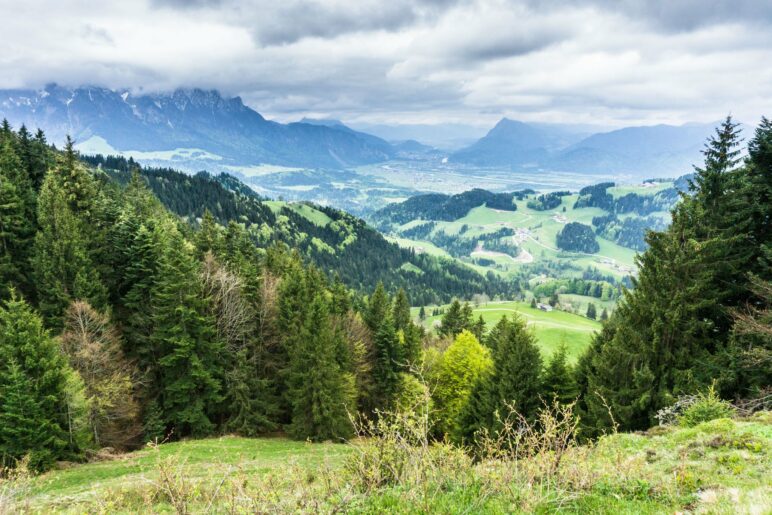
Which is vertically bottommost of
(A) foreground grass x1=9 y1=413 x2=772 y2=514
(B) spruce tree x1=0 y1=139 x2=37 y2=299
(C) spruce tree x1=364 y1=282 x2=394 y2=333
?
(C) spruce tree x1=364 y1=282 x2=394 y2=333

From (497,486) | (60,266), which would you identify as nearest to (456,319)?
(60,266)

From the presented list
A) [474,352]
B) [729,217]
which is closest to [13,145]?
[474,352]

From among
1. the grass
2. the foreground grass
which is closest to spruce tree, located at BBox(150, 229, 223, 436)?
the grass

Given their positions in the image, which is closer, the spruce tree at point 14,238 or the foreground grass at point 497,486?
the foreground grass at point 497,486

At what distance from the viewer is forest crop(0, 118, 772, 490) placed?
887 inches

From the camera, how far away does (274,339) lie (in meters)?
42.2

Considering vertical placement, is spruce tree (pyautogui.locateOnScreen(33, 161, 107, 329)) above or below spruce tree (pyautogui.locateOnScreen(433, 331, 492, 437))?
above

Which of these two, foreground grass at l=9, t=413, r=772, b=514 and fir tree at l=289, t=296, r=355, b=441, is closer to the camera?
foreground grass at l=9, t=413, r=772, b=514

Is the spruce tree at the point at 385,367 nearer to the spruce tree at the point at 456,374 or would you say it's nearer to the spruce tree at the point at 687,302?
the spruce tree at the point at 456,374

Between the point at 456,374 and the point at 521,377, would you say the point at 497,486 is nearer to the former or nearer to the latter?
the point at 521,377

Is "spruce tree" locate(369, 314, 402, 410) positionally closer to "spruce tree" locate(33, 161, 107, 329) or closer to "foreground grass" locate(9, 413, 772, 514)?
"spruce tree" locate(33, 161, 107, 329)

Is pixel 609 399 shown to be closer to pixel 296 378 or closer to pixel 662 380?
pixel 662 380

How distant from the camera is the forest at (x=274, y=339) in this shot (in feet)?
73.9

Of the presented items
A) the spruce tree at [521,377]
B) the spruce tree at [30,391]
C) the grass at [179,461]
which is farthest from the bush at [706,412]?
the spruce tree at [30,391]
